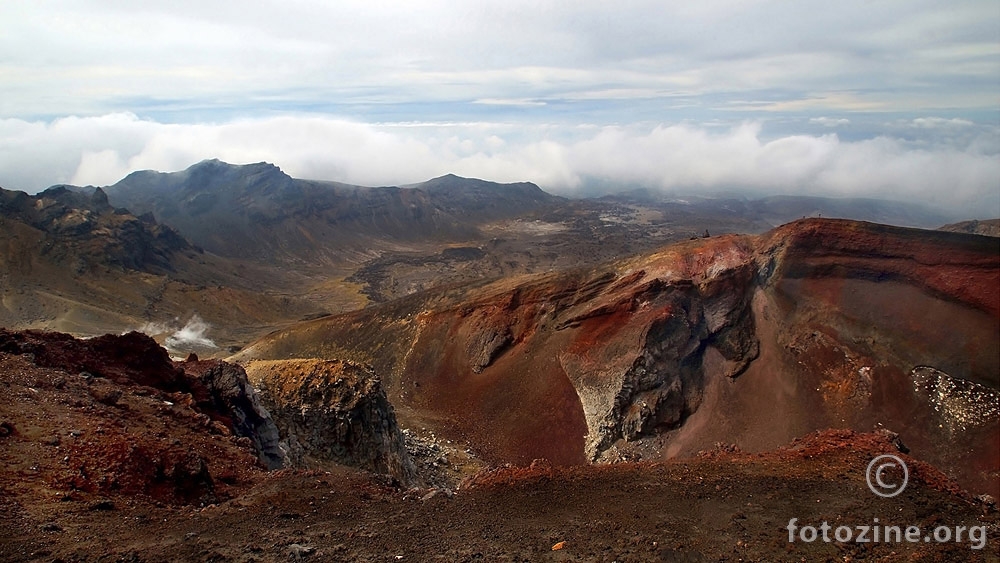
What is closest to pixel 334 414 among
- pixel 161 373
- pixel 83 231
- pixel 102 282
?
pixel 161 373

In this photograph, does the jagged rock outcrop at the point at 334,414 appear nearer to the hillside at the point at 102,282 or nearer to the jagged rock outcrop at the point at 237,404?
the jagged rock outcrop at the point at 237,404

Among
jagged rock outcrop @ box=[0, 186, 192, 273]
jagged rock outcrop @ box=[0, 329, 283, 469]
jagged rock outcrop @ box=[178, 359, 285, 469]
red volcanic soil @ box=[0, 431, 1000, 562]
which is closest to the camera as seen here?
red volcanic soil @ box=[0, 431, 1000, 562]

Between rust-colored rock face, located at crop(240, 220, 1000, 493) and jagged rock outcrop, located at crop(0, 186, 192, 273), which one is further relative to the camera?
jagged rock outcrop, located at crop(0, 186, 192, 273)

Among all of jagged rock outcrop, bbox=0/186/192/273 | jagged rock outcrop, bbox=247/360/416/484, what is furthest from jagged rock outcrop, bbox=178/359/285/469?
jagged rock outcrop, bbox=0/186/192/273

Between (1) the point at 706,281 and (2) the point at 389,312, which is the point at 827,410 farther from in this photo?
(2) the point at 389,312

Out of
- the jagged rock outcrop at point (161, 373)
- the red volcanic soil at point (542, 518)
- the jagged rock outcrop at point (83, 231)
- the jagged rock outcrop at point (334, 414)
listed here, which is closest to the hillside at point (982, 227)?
the red volcanic soil at point (542, 518)

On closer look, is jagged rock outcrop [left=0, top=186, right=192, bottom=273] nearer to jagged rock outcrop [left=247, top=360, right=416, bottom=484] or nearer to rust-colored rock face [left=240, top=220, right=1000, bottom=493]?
rust-colored rock face [left=240, top=220, right=1000, bottom=493]

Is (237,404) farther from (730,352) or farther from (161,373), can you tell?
(730,352)
